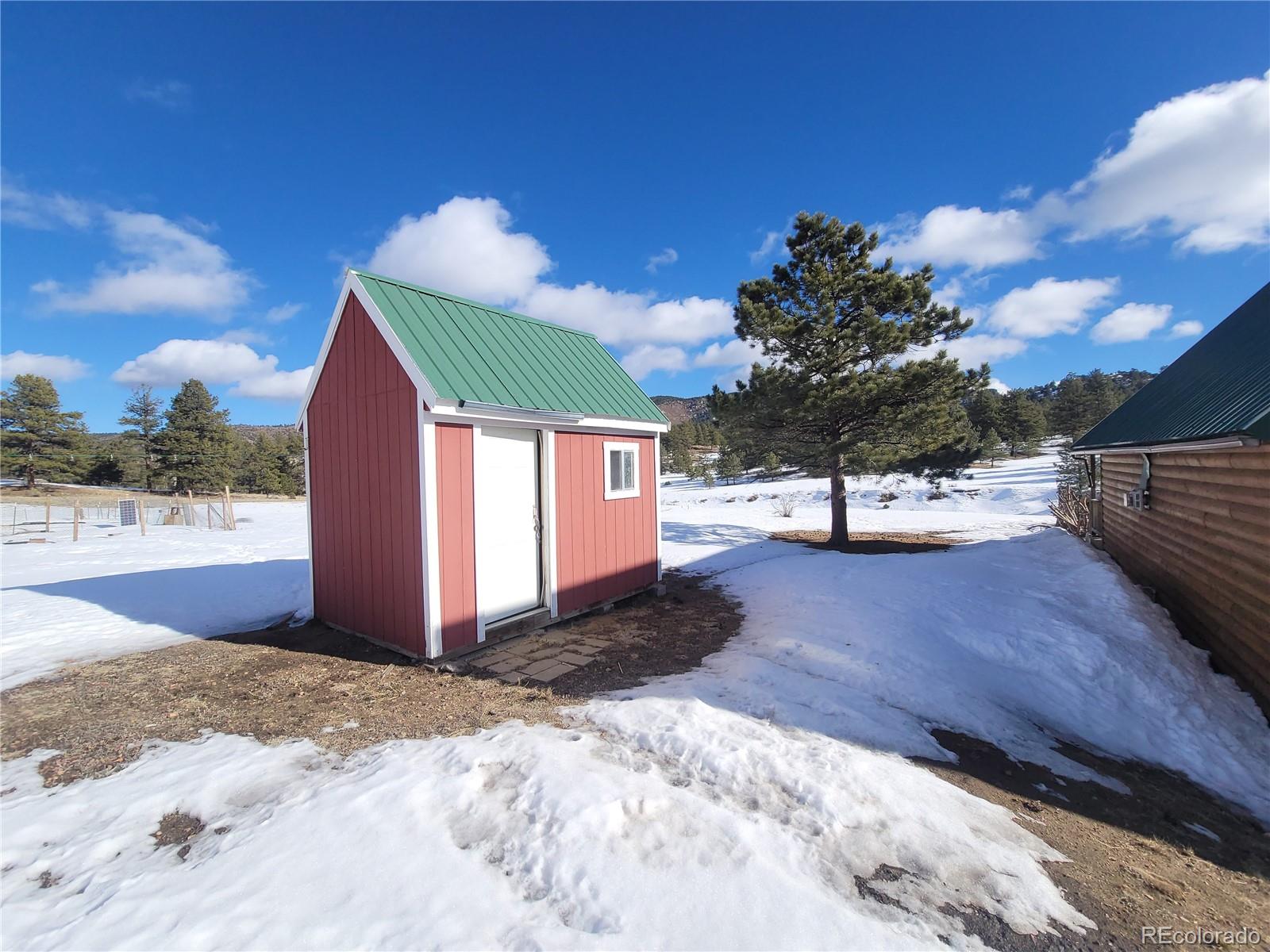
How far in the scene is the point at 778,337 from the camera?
1195cm

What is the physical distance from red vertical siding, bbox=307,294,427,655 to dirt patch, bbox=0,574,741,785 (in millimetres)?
433

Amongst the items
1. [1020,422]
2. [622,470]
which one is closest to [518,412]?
[622,470]

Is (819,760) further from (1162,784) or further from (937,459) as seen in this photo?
(937,459)

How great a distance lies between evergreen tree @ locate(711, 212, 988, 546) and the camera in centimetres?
1148

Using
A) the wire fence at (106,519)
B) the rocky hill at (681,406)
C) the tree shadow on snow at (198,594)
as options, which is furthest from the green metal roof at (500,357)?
the rocky hill at (681,406)

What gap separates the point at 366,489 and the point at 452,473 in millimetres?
1172

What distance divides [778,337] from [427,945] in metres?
11.6

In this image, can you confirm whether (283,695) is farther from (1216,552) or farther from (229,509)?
(229,509)

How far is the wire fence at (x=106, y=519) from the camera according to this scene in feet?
56.8

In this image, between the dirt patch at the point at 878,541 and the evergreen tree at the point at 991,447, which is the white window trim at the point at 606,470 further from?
the evergreen tree at the point at 991,447

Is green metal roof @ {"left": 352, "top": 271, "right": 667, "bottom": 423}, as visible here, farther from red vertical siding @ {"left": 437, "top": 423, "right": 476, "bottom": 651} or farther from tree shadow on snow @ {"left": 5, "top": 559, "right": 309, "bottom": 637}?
tree shadow on snow @ {"left": 5, "top": 559, "right": 309, "bottom": 637}

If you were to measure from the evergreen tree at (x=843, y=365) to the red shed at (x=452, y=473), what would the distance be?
5562 mm

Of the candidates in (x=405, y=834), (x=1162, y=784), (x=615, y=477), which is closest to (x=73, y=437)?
(x=615, y=477)

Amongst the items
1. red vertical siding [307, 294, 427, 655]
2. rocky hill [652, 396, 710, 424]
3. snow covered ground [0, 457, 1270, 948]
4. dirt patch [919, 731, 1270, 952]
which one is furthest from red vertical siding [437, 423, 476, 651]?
rocky hill [652, 396, 710, 424]
